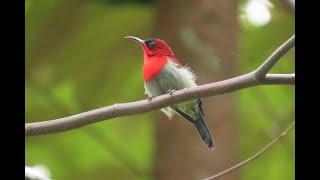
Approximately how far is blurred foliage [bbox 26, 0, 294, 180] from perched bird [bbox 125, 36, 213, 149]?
0.37ft

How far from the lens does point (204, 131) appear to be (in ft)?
3.05

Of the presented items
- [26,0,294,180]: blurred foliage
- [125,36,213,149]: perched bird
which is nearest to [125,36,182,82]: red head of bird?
[125,36,213,149]: perched bird

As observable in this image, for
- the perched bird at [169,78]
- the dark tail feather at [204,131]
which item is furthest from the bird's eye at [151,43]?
the dark tail feather at [204,131]

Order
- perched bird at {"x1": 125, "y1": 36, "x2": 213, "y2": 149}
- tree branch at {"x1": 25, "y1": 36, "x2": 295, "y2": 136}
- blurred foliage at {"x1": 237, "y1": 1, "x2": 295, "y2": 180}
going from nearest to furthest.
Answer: tree branch at {"x1": 25, "y1": 36, "x2": 295, "y2": 136}
perched bird at {"x1": 125, "y1": 36, "x2": 213, "y2": 149}
blurred foliage at {"x1": 237, "y1": 1, "x2": 295, "y2": 180}

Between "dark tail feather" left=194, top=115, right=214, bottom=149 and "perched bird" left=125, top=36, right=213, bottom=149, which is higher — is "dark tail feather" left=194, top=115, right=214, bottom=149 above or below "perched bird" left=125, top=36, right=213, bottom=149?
below

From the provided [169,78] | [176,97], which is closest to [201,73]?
[169,78]

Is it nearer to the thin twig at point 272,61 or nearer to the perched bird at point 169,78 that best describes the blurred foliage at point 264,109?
the perched bird at point 169,78

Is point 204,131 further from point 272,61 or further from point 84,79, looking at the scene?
point 84,79

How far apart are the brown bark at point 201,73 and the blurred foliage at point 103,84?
4cm

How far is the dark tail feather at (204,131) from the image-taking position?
922 millimetres

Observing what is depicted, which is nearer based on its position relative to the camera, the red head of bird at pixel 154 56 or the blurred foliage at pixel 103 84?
the red head of bird at pixel 154 56

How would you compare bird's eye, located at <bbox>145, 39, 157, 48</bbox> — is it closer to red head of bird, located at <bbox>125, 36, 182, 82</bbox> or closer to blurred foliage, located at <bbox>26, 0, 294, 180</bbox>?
red head of bird, located at <bbox>125, 36, 182, 82</bbox>

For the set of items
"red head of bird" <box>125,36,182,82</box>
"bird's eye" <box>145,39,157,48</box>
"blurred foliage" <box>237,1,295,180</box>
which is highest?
"bird's eye" <box>145,39,157,48</box>

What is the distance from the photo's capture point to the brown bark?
1.01 m
